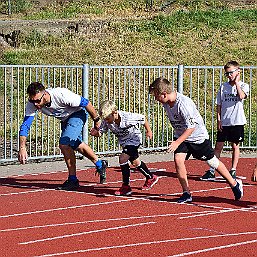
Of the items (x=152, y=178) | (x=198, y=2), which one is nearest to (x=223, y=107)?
(x=152, y=178)

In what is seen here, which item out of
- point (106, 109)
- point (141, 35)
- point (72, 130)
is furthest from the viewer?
point (141, 35)

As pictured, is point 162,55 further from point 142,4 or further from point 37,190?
point 37,190

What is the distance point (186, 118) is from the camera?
34.6 ft

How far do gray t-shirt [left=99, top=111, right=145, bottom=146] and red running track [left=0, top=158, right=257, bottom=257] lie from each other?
75 centimetres

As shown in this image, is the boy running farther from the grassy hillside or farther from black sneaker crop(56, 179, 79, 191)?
the grassy hillside

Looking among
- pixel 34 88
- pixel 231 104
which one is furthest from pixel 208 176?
pixel 34 88

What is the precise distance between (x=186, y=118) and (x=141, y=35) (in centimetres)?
2200

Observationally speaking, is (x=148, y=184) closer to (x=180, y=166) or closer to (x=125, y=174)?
(x=125, y=174)

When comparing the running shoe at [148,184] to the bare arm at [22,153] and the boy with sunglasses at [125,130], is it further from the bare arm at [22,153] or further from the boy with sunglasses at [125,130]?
the bare arm at [22,153]

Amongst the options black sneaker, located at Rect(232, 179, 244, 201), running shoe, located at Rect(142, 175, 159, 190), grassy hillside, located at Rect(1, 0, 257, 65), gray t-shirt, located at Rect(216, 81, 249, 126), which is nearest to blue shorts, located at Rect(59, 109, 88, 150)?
running shoe, located at Rect(142, 175, 159, 190)

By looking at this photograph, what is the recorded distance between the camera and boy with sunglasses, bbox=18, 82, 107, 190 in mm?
11641

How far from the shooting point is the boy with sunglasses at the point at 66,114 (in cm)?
1164

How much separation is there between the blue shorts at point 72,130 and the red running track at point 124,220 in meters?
0.69

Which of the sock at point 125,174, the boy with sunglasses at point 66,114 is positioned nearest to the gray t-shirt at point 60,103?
the boy with sunglasses at point 66,114
